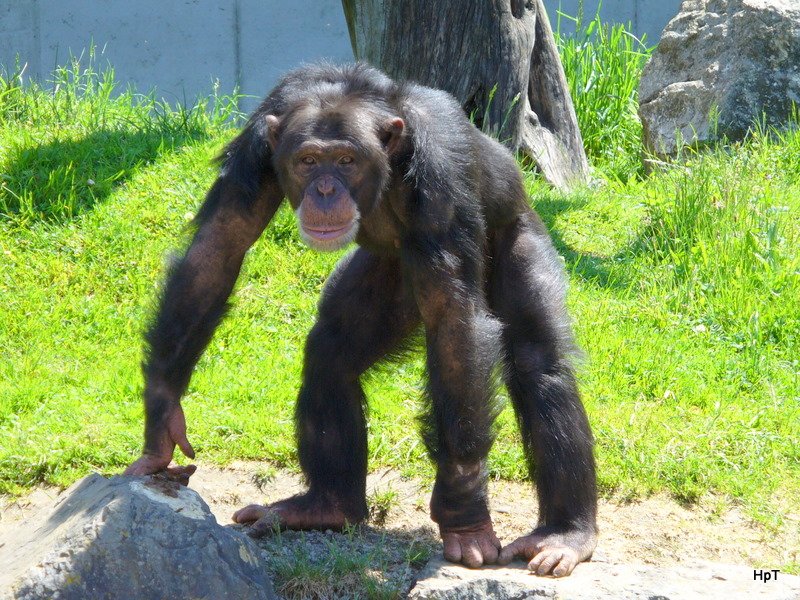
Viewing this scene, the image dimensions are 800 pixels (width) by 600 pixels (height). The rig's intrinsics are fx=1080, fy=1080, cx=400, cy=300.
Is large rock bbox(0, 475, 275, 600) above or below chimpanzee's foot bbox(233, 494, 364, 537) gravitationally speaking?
above

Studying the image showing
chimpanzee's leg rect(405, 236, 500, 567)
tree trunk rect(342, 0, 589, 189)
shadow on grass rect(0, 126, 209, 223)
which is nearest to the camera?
chimpanzee's leg rect(405, 236, 500, 567)

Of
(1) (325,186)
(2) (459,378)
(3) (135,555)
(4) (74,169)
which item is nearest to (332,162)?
(1) (325,186)

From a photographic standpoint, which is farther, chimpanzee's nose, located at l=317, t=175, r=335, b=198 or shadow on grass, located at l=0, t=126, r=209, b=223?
shadow on grass, located at l=0, t=126, r=209, b=223

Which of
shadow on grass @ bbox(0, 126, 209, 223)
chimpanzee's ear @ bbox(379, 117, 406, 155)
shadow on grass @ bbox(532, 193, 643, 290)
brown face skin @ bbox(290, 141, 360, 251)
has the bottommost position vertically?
shadow on grass @ bbox(532, 193, 643, 290)

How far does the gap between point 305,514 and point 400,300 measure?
845 mm

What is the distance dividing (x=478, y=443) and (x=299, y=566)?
2.31ft

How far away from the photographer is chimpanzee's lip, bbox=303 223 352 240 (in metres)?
Result: 3.51

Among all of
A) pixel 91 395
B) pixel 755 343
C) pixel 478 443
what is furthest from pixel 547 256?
pixel 91 395

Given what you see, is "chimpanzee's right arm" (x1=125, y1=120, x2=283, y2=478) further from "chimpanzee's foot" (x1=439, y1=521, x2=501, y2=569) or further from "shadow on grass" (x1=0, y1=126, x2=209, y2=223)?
"shadow on grass" (x1=0, y1=126, x2=209, y2=223)

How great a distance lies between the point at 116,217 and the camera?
6.34m

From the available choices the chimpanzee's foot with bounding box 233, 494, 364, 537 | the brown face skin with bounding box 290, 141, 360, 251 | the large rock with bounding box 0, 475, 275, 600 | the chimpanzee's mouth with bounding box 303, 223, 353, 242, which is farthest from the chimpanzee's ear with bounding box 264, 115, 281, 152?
the chimpanzee's foot with bounding box 233, 494, 364, 537

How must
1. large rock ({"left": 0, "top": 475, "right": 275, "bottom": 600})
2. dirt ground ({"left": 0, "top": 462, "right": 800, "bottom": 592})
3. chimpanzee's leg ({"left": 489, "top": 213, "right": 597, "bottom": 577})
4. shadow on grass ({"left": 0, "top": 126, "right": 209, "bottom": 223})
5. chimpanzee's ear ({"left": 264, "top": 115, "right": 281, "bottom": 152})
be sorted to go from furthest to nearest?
shadow on grass ({"left": 0, "top": 126, "right": 209, "bottom": 223}) → dirt ground ({"left": 0, "top": 462, "right": 800, "bottom": 592}) → chimpanzee's leg ({"left": 489, "top": 213, "right": 597, "bottom": 577}) → chimpanzee's ear ({"left": 264, "top": 115, "right": 281, "bottom": 152}) → large rock ({"left": 0, "top": 475, "right": 275, "bottom": 600})

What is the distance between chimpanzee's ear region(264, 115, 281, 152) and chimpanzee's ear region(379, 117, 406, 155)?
0.34 m

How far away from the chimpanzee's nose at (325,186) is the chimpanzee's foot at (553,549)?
1.32 meters
